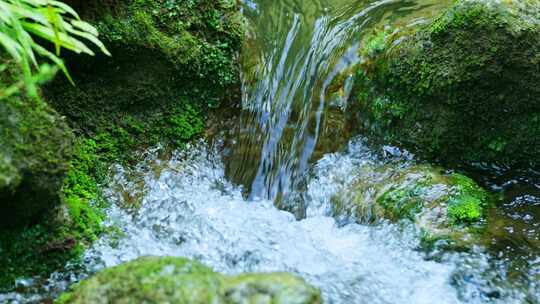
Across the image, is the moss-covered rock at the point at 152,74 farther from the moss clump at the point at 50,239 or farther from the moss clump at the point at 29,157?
the moss clump at the point at 29,157

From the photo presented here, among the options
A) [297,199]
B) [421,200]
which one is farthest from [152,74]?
[421,200]

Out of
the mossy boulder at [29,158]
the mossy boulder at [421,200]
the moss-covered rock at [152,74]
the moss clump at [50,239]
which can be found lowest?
the moss clump at [50,239]

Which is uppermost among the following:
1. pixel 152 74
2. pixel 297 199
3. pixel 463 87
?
pixel 463 87

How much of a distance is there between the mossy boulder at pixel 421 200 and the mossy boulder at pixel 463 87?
340 millimetres

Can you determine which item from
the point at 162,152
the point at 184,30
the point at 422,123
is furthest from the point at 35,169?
the point at 422,123

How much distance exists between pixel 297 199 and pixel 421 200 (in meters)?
1.03

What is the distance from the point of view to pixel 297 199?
4.66 metres

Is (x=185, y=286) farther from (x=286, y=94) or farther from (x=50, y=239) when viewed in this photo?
(x=286, y=94)

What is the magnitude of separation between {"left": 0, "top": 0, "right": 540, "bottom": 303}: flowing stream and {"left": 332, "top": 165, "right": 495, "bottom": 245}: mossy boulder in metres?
→ 0.10

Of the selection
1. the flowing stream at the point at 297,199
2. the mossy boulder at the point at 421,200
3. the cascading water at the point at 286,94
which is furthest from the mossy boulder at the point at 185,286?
the cascading water at the point at 286,94

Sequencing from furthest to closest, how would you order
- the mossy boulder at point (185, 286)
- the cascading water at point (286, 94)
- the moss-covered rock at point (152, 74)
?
the cascading water at point (286, 94), the moss-covered rock at point (152, 74), the mossy boulder at point (185, 286)

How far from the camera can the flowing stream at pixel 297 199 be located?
3.55 meters

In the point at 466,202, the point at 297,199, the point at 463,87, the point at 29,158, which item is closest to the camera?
the point at 29,158

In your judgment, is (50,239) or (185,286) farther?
(50,239)
